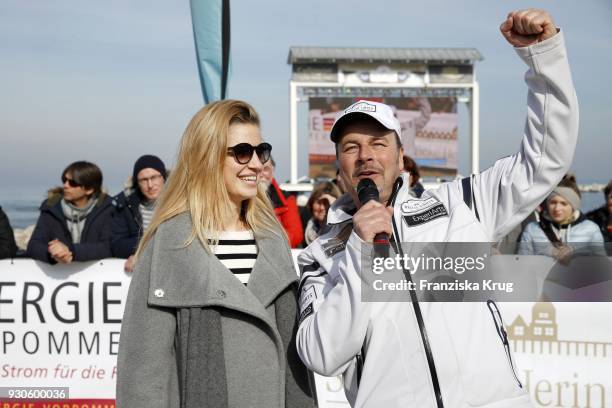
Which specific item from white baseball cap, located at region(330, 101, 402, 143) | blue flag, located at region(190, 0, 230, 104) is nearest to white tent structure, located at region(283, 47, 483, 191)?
blue flag, located at region(190, 0, 230, 104)

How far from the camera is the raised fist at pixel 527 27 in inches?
75.0

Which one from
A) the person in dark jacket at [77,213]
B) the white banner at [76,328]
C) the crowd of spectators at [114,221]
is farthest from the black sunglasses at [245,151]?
the person in dark jacket at [77,213]

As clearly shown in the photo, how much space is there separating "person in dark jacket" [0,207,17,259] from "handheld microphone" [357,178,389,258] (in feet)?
14.8

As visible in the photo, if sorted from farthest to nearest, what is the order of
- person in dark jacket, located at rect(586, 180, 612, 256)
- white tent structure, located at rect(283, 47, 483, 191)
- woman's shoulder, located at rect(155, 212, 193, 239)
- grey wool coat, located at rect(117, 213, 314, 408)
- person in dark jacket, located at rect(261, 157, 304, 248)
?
white tent structure, located at rect(283, 47, 483, 191)
person in dark jacket, located at rect(586, 180, 612, 256)
person in dark jacket, located at rect(261, 157, 304, 248)
woman's shoulder, located at rect(155, 212, 193, 239)
grey wool coat, located at rect(117, 213, 314, 408)

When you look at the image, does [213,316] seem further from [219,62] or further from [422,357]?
[219,62]

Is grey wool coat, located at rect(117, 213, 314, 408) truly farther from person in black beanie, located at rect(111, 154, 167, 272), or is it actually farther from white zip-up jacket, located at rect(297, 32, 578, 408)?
person in black beanie, located at rect(111, 154, 167, 272)

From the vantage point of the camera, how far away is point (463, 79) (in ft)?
94.1

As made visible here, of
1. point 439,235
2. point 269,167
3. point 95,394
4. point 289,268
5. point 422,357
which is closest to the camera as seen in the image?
point 422,357

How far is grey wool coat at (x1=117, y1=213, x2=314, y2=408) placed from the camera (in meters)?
2.34

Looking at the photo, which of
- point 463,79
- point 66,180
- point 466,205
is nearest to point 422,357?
point 466,205

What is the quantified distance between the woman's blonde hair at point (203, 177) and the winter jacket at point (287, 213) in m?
3.62

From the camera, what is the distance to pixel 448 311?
1917 millimetres

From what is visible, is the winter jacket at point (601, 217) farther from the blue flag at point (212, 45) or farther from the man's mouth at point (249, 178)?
the man's mouth at point (249, 178)

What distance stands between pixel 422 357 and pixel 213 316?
87 cm
